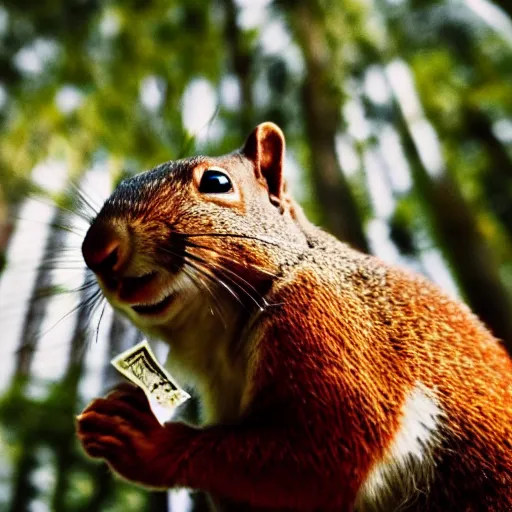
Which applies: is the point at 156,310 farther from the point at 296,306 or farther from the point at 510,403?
the point at 510,403

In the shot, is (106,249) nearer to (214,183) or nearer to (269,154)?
(214,183)

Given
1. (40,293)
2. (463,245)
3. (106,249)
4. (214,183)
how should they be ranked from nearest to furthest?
(106,249), (214,183), (40,293), (463,245)

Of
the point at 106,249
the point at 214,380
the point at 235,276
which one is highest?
the point at 106,249

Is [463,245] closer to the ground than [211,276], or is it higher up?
closer to the ground

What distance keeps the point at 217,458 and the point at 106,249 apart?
0.25 meters

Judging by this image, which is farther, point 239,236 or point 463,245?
point 463,245

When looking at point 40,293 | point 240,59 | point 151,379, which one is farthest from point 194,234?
point 240,59

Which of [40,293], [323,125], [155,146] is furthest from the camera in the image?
[323,125]

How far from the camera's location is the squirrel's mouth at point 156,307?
2.11 feet

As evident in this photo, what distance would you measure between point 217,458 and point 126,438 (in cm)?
10

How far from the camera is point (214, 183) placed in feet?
2.31

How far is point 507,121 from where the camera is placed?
2.51 m

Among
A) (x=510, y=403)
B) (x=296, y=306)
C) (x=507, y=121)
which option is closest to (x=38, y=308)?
(x=296, y=306)

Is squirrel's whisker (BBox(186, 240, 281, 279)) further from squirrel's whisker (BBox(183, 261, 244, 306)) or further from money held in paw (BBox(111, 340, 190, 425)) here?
money held in paw (BBox(111, 340, 190, 425))
